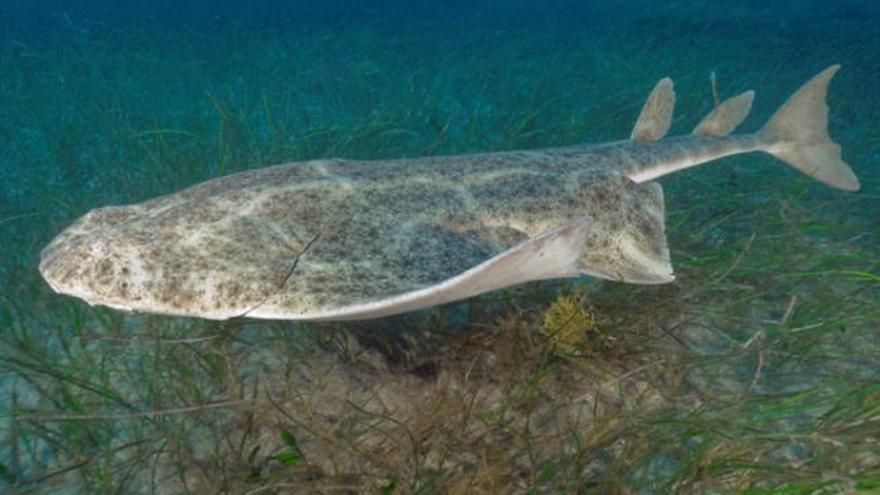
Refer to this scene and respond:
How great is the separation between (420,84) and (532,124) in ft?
15.4

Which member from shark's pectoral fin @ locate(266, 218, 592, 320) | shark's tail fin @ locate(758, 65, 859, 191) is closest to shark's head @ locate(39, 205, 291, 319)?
shark's pectoral fin @ locate(266, 218, 592, 320)

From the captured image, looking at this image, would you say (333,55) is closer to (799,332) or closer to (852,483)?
(799,332)

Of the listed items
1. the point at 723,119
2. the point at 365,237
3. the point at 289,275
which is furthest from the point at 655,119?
the point at 289,275

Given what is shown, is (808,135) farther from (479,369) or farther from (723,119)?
(479,369)

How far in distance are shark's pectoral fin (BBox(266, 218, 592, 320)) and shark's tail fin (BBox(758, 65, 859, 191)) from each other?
164 inches

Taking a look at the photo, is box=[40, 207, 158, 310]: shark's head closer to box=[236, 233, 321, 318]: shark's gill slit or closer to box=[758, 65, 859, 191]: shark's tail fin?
box=[236, 233, 321, 318]: shark's gill slit

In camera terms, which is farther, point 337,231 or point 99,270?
point 337,231

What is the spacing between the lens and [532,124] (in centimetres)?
879

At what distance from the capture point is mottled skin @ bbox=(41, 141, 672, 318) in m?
2.46

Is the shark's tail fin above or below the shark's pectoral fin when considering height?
below

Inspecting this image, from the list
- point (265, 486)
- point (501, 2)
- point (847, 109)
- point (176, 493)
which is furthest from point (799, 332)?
point (501, 2)

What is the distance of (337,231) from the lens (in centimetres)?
289

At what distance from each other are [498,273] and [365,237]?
827 millimetres

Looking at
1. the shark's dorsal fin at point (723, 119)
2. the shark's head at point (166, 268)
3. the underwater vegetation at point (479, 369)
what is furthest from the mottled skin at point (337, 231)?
the shark's dorsal fin at point (723, 119)
